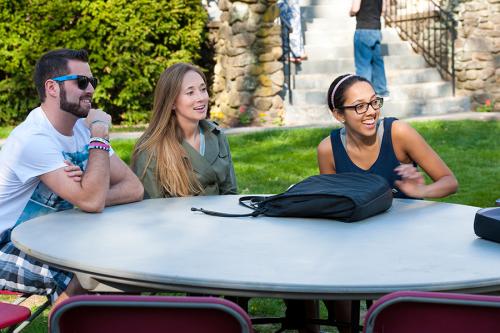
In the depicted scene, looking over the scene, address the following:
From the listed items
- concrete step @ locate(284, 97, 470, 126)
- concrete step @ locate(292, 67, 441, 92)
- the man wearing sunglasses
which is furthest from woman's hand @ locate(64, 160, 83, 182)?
concrete step @ locate(292, 67, 441, 92)

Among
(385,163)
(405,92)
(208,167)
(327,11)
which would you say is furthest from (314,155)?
(327,11)

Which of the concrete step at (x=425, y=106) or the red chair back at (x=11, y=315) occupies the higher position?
the red chair back at (x=11, y=315)

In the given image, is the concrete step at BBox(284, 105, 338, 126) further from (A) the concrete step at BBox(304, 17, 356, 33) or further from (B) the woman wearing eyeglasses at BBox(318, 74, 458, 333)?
(B) the woman wearing eyeglasses at BBox(318, 74, 458, 333)

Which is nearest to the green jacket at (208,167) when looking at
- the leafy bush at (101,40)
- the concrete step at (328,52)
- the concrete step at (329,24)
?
the leafy bush at (101,40)

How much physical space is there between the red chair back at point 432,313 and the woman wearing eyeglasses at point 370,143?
1908 mm

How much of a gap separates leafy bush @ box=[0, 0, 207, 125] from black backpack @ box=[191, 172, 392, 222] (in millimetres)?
8571

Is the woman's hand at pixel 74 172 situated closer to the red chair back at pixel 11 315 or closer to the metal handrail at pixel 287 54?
the red chair back at pixel 11 315

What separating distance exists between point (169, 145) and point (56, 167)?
85 centimetres

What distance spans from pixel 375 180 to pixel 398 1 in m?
11.8

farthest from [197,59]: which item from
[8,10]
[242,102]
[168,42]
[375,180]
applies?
[375,180]

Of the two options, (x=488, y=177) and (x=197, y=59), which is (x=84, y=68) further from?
(x=197, y=59)

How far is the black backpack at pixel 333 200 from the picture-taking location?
3107 millimetres

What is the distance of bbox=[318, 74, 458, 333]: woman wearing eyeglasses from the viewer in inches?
156

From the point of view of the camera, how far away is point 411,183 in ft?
12.0
